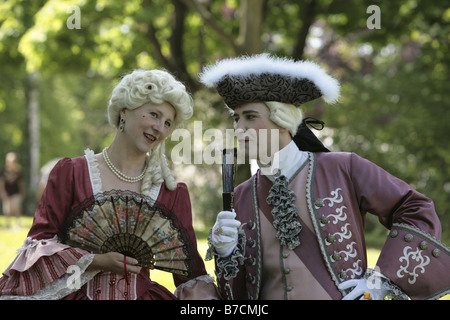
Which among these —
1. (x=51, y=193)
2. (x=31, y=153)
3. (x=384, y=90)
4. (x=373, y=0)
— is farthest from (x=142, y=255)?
(x=31, y=153)

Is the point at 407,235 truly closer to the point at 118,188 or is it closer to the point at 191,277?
the point at 191,277

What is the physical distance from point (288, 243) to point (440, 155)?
850cm

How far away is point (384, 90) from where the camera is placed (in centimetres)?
1236

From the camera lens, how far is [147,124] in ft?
10.6

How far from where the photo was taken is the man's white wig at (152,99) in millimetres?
3238

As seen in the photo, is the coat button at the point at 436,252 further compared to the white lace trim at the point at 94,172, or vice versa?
the white lace trim at the point at 94,172

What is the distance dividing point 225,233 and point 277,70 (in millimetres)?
917

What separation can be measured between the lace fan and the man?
25cm

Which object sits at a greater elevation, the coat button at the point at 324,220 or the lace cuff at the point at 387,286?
the coat button at the point at 324,220

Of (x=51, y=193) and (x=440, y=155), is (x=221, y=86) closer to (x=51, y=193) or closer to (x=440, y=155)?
(x=51, y=193)

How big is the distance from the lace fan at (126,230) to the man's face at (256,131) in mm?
577

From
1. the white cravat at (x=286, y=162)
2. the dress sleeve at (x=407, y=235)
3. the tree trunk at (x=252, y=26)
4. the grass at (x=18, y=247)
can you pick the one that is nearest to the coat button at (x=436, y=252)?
the dress sleeve at (x=407, y=235)

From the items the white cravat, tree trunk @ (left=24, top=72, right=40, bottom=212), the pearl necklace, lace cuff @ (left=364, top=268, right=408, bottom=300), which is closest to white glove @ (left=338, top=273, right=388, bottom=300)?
lace cuff @ (left=364, top=268, right=408, bottom=300)
